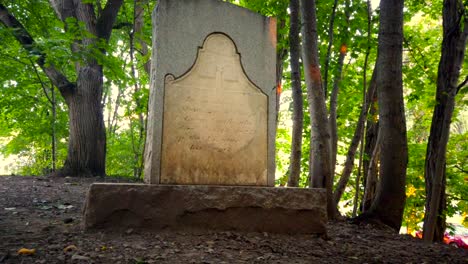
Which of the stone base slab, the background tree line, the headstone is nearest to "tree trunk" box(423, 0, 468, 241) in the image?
the background tree line

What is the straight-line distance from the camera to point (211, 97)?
3930 mm

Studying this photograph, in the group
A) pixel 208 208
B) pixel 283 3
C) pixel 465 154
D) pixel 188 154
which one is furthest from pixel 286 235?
pixel 465 154

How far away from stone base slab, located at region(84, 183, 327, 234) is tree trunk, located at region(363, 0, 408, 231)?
4.86 feet

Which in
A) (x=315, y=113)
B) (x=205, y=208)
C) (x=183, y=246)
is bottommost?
(x=183, y=246)

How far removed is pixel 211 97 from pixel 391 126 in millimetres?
2564

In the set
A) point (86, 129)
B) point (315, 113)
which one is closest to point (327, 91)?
point (315, 113)

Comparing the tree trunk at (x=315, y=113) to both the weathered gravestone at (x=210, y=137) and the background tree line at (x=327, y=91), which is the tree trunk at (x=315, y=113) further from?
the weathered gravestone at (x=210, y=137)

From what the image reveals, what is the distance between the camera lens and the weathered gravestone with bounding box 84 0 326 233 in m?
3.37

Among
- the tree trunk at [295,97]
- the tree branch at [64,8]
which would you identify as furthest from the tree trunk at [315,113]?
the tree branch at [64,8]

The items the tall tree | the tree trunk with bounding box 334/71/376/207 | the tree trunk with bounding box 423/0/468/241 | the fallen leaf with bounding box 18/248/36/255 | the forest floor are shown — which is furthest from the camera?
the tall tree

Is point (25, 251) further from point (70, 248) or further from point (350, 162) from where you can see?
point (350, 162)

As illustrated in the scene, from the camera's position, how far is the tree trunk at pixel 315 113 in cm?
499

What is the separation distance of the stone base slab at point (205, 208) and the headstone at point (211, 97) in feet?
1.10

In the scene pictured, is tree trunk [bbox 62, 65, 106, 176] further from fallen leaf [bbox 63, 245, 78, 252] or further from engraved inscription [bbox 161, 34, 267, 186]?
fallen leaf [bbox 63, 245, 78, 252]
